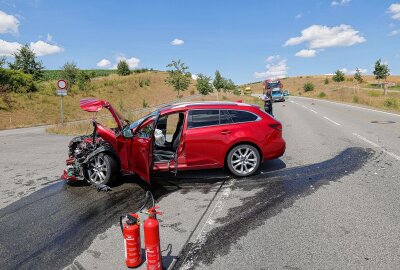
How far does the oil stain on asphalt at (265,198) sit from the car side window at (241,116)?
1254 millimetres

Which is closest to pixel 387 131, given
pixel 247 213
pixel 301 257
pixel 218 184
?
pixel 218 184

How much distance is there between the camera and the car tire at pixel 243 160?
697 centimetres

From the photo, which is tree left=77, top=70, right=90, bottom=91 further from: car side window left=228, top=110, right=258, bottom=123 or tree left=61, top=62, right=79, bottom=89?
car side window left=228, top=110, right=258, bottom=123

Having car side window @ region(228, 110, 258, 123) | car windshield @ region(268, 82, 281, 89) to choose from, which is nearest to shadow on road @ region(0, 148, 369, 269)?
car side window @ region(228, 110, 258, 123)

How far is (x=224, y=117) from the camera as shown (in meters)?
7.05

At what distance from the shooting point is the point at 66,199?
6.25 meters

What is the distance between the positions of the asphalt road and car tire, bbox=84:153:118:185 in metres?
0.27

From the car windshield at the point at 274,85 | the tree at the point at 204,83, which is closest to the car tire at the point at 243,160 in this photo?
the car windshield at the point at 274,85

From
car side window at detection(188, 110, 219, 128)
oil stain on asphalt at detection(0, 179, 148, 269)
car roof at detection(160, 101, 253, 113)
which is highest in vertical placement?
car roof at detection(160, 101, 253, 113)

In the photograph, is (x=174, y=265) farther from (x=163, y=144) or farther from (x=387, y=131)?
(x=387, y=131)

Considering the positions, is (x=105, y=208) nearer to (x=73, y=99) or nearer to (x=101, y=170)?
(x=101, y=170)

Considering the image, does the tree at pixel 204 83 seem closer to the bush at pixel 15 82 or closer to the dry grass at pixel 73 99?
the dry grass at pixel 73 99

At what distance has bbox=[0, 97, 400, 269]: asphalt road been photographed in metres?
3.74

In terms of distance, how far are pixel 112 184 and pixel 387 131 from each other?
1090 centimetres
